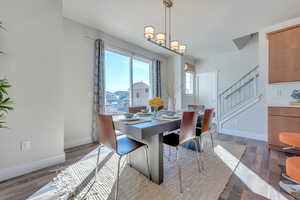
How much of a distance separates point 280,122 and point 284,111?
232 millimetres

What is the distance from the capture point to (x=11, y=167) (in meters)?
1.81

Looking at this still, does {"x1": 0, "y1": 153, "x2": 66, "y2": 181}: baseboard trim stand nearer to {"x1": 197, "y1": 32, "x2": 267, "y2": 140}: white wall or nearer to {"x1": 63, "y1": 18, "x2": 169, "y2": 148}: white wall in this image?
{"x1": 63, "y1": 18, "x2": 169, "y2": 148}: white wall

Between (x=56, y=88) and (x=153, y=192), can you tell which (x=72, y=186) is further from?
(x=56, y=88)

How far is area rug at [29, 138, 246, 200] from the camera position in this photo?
58.9 inches

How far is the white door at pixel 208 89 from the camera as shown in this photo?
551 centimetres

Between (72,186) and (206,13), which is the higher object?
(206,13)

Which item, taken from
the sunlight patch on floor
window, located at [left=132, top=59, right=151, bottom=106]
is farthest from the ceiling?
the sunlight patch on floor

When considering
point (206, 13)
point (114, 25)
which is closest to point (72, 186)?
point (114, 25)

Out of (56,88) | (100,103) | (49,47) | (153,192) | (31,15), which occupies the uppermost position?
(31,15)

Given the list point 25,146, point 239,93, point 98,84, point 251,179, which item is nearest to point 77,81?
point 98,84

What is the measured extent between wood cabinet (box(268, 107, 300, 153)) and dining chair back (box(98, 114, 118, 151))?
3.19 metres

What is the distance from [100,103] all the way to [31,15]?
1933mm

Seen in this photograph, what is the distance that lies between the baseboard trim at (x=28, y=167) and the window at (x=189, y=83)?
4.69 m

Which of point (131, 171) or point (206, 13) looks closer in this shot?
point (131, 171)
